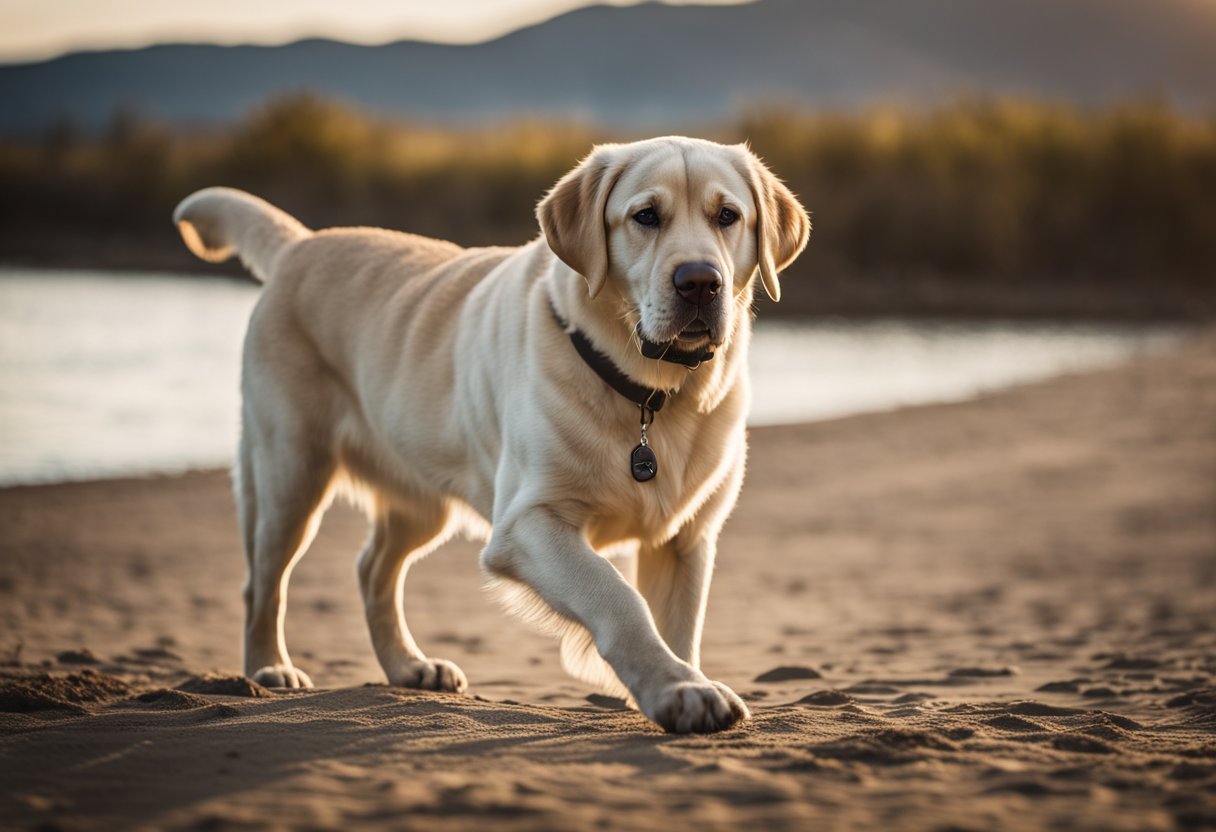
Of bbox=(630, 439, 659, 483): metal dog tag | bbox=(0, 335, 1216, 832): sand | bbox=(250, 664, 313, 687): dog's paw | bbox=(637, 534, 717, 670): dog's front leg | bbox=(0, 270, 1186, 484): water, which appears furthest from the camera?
bbox=(0, 270, 1186, 484): water

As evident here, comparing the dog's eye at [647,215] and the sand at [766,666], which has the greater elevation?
the dog's eye at [647,215]

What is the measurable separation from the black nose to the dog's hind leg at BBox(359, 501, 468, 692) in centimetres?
165

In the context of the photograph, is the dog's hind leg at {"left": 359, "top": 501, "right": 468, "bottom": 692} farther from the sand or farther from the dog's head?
the dog's head

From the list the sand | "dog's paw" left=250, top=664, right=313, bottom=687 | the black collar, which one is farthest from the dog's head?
"dog's paw" left=250, top=664, right=313, bottom=687

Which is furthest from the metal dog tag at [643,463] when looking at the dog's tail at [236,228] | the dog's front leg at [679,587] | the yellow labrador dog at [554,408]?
the dog's tail at [236,228]

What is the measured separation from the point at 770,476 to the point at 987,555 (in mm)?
2691

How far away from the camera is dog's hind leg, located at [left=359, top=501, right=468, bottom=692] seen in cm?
487

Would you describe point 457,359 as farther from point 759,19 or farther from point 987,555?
point 759,19

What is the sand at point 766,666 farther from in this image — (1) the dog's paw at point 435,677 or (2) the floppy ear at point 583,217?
(2) the floppy ear at point 583,217

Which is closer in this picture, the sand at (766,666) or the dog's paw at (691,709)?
the sand at (766,666)

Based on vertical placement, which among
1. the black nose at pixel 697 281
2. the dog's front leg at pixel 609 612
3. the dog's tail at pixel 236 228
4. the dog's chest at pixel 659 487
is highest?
the dog's tail at pixel 236 228

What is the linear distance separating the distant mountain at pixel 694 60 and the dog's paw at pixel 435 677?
115 m

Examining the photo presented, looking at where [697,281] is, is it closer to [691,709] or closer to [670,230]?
[670,230]

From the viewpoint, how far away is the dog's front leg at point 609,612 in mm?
3389
